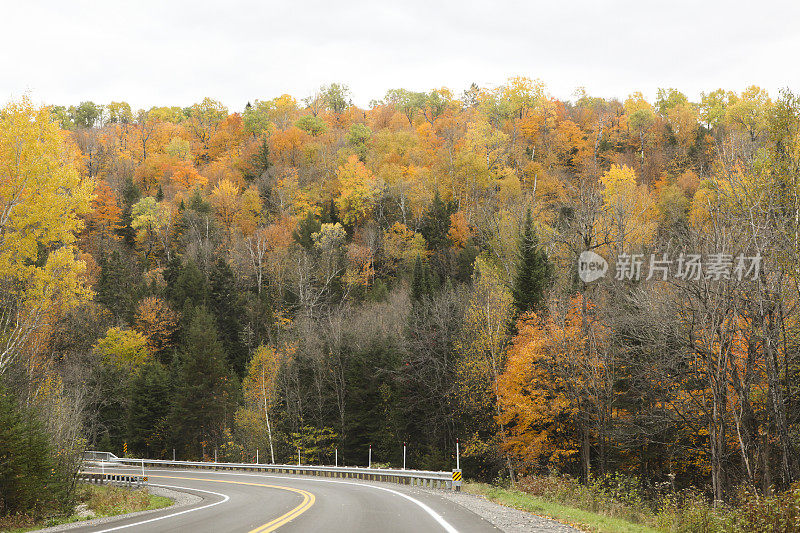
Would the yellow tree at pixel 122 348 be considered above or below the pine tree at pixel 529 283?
below

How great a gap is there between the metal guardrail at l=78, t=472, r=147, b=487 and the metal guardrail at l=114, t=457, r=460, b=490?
1.82 meters

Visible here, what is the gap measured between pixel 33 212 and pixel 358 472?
703 inches

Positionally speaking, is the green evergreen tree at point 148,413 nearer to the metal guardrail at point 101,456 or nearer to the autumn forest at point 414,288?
the autumn forest at point 414,288

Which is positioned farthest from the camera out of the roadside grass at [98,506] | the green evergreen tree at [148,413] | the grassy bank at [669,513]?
the green evergreen tree at [148,413]

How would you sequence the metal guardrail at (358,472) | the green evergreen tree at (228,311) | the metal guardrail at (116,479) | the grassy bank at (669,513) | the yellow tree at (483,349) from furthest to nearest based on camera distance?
the green evergreen tree at (228,311)
the yellow tree at (483,349)
the metal guardrail at (116,479)
the metal guardrail at (358,472)
the grassy bank at (669,513)

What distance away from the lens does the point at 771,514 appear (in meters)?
9.88

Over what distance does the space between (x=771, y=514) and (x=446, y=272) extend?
168ft

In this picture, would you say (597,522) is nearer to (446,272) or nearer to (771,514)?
(771,514)

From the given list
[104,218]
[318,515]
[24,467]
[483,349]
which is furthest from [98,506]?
[104,218]

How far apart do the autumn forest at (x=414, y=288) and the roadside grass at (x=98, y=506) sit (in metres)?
1.73

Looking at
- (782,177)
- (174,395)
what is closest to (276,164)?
(174,395)

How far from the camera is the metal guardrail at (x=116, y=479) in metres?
26.4

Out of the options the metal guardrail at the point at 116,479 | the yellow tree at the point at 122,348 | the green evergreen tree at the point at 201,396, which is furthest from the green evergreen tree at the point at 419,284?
the metal guardrail at the point at 116,479

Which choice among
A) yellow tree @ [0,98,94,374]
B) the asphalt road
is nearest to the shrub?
the asphalt road
